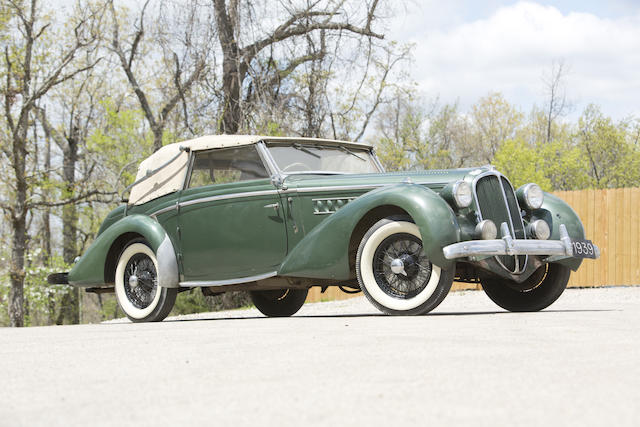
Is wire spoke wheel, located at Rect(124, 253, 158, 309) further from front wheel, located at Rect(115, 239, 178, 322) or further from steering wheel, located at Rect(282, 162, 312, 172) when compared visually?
steering wheel, located at Rect(282, 162, 312, 172)

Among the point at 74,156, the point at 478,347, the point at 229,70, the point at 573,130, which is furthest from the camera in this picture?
the point at 573,130

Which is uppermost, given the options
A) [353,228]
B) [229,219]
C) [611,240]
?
[229,219]

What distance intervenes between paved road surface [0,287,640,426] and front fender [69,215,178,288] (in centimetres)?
278

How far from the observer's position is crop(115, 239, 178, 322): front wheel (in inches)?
340

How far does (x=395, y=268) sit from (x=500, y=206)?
1130mm

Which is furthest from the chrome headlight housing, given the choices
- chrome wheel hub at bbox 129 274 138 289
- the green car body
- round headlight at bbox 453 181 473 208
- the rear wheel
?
chrome wheel hub at bbox 129 274 138 289

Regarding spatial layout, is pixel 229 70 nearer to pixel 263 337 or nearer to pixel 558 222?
pixel 558 222

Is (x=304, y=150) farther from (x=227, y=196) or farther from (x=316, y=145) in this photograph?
(x=227, y=196)

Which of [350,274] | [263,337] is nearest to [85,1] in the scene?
[350,274]

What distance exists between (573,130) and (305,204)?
3780 cm

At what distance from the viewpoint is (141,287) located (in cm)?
891

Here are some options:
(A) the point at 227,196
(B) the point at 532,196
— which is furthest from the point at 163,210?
(B) the point at 532,196

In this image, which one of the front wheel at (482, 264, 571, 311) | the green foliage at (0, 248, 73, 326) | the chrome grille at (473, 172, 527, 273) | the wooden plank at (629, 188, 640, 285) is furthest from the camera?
the green foliage at (0, 248, 73, 326)

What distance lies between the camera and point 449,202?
7.02m
